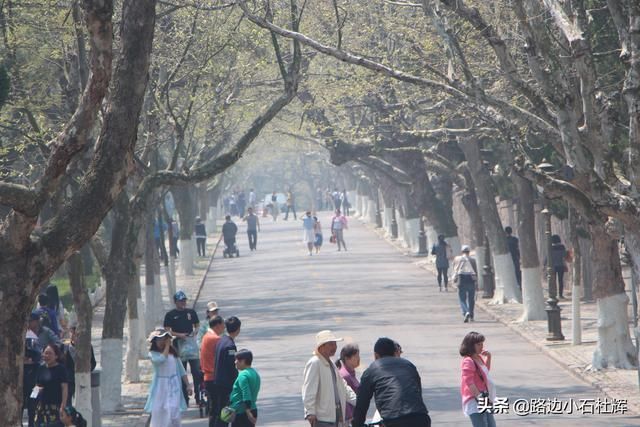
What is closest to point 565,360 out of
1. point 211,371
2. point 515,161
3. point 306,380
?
point 515,161

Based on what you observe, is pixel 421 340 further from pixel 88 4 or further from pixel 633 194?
pixel 88 4

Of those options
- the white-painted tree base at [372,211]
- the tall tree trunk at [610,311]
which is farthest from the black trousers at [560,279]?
the white-painted tree base at [372,211]

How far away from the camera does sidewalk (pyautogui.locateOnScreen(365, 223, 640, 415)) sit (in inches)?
755

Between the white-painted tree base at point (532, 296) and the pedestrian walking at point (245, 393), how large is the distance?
1582 cm

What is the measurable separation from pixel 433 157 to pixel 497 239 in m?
6.27

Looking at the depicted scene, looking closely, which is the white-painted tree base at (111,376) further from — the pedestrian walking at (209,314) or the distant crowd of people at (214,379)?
the distant crowd of people at (214,379)

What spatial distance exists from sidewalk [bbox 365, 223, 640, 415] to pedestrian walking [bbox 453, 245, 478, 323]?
763mm

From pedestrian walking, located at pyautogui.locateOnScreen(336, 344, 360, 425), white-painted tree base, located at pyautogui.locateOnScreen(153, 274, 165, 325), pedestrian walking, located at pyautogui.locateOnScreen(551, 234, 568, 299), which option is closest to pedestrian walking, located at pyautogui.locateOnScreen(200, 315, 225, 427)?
pedestrian walking, located at pyautogui.locateOnScreen(336, 344, 360, 425)

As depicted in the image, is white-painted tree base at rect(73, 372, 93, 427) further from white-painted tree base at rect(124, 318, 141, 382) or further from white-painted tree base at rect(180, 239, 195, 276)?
white-painted tree base at rect(180, 239, 195, 276)

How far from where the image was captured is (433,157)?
37.8 metres

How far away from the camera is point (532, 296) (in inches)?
1133

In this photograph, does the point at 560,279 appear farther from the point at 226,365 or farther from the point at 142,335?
the point at 226,365

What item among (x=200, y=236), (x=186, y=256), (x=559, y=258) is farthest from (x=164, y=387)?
(x=200, y=236)

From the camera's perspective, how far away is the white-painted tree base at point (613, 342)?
829 inches
